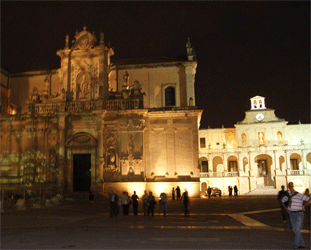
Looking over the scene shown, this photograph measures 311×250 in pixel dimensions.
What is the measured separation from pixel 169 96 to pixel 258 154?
2940 centimetres

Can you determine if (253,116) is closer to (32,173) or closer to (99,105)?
(99,105)

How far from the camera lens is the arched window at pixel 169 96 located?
38.0 m

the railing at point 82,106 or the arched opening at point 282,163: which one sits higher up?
the railing at point 82,106

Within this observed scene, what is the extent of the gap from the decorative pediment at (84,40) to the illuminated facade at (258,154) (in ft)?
117

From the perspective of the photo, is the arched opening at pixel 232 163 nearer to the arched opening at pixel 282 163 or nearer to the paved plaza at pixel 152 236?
the arched opening at pixel 282 163

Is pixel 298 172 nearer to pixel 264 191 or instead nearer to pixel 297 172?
pixel 297 172

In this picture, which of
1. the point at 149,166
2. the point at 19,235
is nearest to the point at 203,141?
the point at 149,166

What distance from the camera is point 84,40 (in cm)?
3528

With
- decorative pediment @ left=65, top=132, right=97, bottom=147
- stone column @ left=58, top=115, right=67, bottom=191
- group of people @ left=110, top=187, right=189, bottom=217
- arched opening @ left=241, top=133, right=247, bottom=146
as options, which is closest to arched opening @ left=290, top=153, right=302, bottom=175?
arched opening @ left=241, top=133, right=247, bottom=146

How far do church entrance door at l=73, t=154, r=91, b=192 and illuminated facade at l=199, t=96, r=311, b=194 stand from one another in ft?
107

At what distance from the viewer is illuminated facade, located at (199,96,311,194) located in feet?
190

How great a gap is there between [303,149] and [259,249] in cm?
5481

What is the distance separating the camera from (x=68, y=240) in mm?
10945

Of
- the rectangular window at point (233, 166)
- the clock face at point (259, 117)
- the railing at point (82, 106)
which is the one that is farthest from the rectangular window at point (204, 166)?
the railing at point (82, 106)
